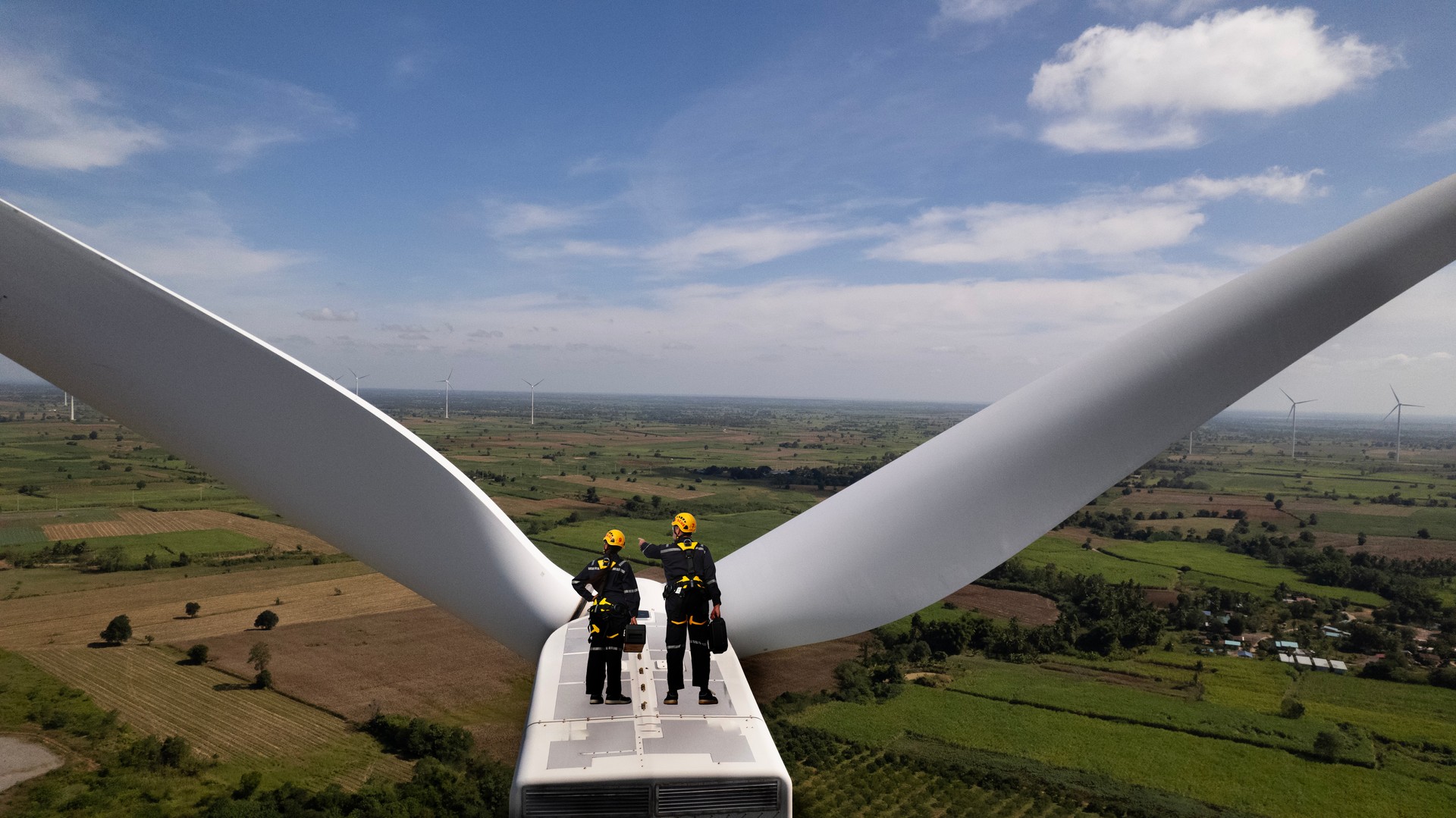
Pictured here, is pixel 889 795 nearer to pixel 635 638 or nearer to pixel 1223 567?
pixel 635 638

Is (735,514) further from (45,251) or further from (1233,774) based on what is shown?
(45,251)

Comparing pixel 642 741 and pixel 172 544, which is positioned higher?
pixel 642 741

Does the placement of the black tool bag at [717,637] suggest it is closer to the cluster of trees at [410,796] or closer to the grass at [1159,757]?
the cluster of trees at [410,796]

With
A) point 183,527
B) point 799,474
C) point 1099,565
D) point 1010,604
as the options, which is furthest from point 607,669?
point 799,474

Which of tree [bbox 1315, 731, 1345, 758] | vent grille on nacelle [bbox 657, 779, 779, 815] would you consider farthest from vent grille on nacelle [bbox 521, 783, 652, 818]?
tree [bbox 1315, 731, 1345, 758]

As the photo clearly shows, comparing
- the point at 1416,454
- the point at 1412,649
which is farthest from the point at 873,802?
the point at 1416,454

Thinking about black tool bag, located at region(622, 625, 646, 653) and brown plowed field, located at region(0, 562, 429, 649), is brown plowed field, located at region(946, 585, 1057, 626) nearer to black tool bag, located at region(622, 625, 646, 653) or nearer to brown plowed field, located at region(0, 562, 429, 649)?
brown plowed field, located at region(0, 562, 429, 649)
